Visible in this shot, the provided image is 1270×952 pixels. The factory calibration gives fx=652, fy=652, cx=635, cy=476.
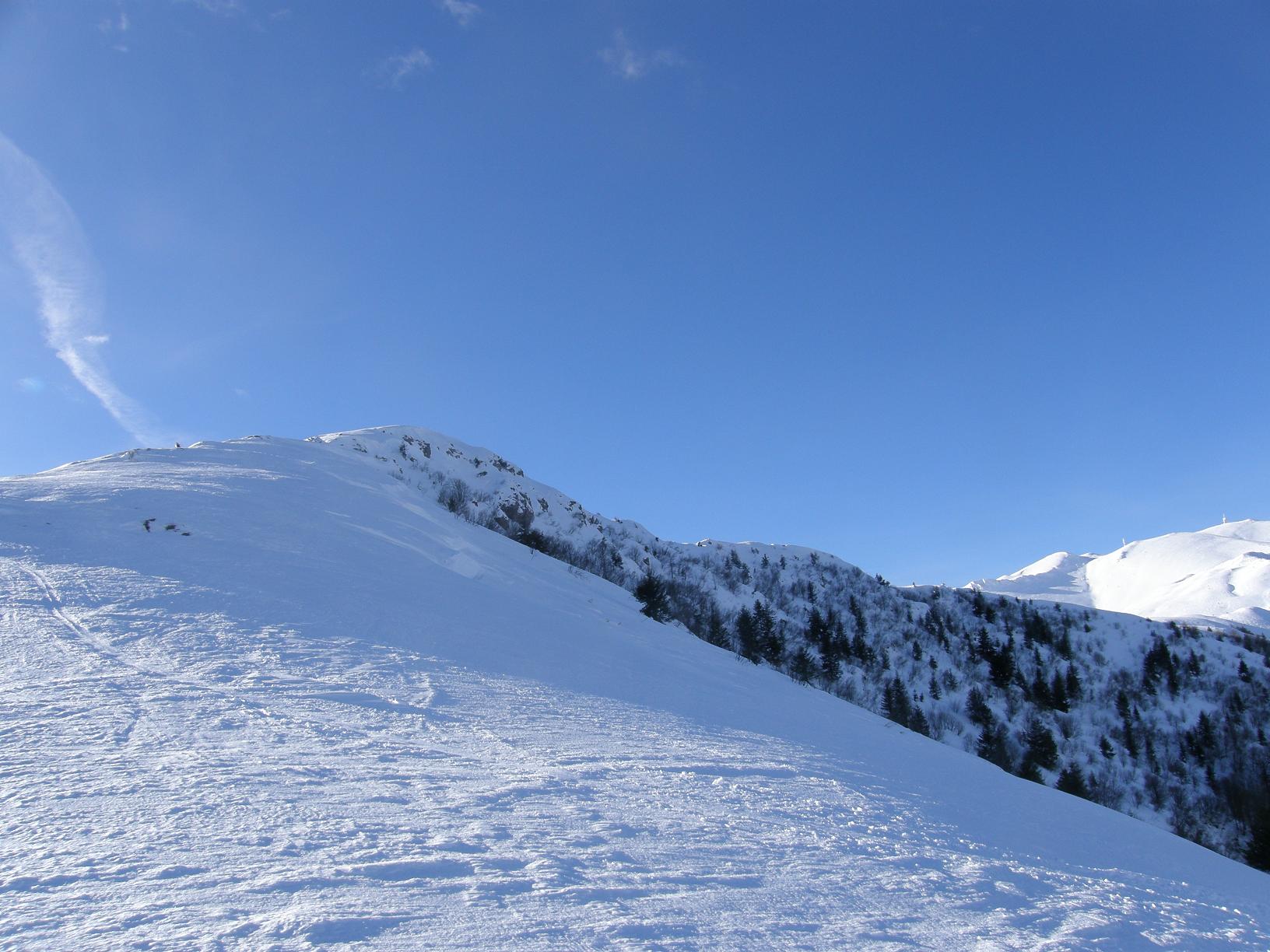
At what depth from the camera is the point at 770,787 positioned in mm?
5625

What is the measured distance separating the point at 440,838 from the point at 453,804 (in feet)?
1.84

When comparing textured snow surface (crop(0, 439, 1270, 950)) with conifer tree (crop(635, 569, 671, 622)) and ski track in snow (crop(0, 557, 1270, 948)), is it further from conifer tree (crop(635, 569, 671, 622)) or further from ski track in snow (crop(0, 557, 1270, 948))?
conifer tree (crop(635, 569, 671, 622))

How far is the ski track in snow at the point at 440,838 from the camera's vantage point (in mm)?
2822

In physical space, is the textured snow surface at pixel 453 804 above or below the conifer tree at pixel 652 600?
below

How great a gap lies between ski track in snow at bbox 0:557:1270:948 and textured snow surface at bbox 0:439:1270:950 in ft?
0.07

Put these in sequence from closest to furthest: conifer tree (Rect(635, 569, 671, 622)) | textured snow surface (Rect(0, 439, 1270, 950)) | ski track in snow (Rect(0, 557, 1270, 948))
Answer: ski track in snow (Rect(0, 557, 1270, 948)), textured snow surface (Rect(0, 439, 1270, 950)), conifer tree (Rect(635, 569, 671, 622))

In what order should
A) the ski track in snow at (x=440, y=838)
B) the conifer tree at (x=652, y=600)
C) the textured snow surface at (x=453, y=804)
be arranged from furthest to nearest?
the conifer tree at (x=652, y=600) < the textured snow surface at (x=453, y=804) < the ski track in snow at (x=440, y=838)

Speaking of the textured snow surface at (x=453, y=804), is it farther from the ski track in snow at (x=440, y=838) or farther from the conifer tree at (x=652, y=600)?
the conifer tree at (x=652, y=600)

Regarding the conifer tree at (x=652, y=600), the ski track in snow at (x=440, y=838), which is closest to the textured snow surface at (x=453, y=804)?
the ski track in snow at (x=440, y=838)

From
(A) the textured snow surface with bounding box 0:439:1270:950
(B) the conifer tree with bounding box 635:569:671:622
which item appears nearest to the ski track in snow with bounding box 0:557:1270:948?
(A) the textured snow surface with bounding box 0:439:1270:950

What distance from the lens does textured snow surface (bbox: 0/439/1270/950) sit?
2936mm

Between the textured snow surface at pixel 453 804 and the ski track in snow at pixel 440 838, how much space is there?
0.07ft

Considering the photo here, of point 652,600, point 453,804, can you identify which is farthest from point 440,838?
point 652,600

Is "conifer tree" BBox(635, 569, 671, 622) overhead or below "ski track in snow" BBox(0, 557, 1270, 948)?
overhead
